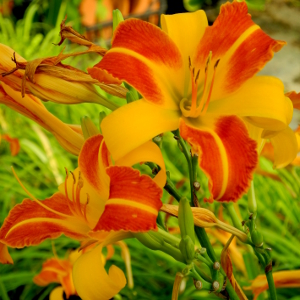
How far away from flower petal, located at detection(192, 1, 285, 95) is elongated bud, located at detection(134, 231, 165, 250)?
176 millimetres

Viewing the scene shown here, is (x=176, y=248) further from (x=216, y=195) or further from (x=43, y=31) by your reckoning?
(x=43, y=31)

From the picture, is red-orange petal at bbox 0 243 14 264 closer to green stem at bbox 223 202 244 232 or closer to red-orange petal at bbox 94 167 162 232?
red-orange petal at bbox 94 167 162 232

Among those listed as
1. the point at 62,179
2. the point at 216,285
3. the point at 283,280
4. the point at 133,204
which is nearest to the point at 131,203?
the point at 133,204

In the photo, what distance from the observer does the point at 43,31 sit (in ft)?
11.0

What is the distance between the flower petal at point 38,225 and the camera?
53cm

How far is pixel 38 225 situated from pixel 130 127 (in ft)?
0.55

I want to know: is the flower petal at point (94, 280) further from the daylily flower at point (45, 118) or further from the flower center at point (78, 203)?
the daylily flower at point (45, 118)

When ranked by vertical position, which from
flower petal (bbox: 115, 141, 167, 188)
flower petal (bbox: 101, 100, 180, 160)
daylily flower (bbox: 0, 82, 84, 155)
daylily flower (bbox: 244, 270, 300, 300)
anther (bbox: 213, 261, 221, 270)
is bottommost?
daylily flower (bbox: 244, 270, 300, 300)

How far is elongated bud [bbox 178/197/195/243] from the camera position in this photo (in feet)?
1.66

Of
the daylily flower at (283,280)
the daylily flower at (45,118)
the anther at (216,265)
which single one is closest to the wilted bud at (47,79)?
the daylily flower at (45,118)

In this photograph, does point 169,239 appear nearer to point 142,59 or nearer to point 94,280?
point 94,280

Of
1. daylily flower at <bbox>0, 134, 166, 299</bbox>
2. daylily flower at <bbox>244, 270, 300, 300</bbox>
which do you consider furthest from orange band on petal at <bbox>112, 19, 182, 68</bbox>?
daylily flower at <bbox>244, 270, 300, 300</bbox>

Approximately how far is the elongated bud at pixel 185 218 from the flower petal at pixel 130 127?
0.08 meters

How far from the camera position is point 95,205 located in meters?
0.56
